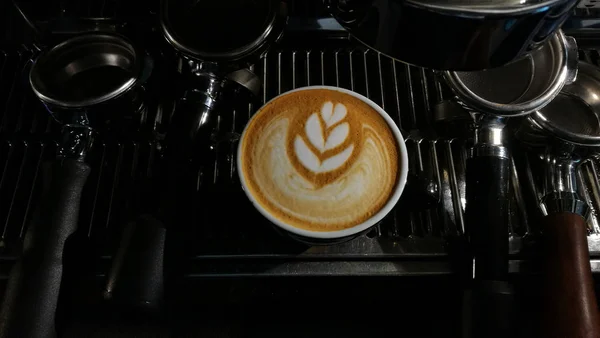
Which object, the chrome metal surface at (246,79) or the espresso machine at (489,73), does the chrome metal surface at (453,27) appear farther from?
the chrome metal surface at (246,79)

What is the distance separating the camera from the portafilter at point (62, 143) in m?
0.48

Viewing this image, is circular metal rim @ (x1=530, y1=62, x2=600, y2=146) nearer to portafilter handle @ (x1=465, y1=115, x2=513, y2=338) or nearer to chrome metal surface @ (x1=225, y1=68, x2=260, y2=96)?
portafilter handle @ (x1=465, y1=115, x2=513, y2=338)

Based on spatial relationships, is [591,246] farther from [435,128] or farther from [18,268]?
[18,268]

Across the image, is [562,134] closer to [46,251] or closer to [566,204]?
[566,204]

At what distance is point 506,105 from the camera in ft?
1.77

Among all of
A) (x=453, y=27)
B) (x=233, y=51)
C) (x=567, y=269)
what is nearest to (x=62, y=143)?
(x=233, y=51)

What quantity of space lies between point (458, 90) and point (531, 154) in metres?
0.16

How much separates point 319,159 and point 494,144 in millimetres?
213

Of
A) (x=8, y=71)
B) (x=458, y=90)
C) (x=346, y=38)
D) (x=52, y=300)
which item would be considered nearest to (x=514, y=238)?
(x=458, y=90)

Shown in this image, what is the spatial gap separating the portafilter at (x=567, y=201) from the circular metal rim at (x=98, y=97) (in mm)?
493

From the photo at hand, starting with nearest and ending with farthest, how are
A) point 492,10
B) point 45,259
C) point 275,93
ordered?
point 492,10
point 45,259
point 275,93

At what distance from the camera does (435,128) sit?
63 centimetres

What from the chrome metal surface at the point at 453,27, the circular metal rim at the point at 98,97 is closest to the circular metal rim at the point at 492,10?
the chrome metal surface at the point at 453,27

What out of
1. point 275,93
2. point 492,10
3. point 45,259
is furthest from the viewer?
point 275,93
